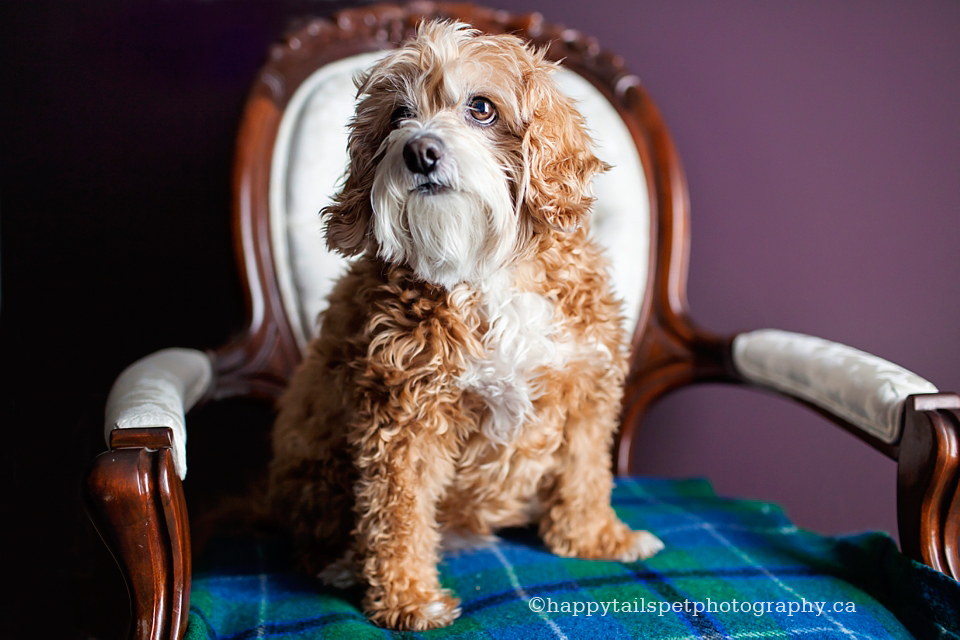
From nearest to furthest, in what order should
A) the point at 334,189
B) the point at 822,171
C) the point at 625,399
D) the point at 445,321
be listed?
the point at 445,321 → the point at 334,189 → the point at 625,399 → the point at 822,171

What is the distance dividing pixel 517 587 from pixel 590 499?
26 cm

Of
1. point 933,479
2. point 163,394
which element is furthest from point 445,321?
point 933,479

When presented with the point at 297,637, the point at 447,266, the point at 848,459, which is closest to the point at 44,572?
the point at 297,637

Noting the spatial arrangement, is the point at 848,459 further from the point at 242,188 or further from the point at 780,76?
the point at 242,188

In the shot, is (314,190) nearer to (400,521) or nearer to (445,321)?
(445,321)

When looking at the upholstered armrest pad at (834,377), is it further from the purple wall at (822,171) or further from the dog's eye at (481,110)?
the dog's eye at (481,110)

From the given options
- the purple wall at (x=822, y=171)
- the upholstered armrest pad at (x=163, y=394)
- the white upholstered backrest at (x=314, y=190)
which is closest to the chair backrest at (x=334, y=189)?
the white upholstered backrest at (x=314, y=190)

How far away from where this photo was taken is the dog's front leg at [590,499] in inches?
53.5

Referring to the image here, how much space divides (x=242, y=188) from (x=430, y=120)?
837 mm

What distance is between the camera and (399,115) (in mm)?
1154

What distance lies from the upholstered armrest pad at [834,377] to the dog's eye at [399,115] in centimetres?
99

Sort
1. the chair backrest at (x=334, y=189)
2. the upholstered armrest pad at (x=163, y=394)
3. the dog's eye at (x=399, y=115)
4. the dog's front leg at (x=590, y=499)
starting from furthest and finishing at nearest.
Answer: the chair backrest at (x=334, y=189) → the dog's front leg at (x=590, y=499) → the dog's eye at (x=399, y=115) → the upholstered armrest pad at (x=163, y=394)

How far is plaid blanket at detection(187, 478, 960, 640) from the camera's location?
1085 millimetres

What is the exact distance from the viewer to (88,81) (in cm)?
198
